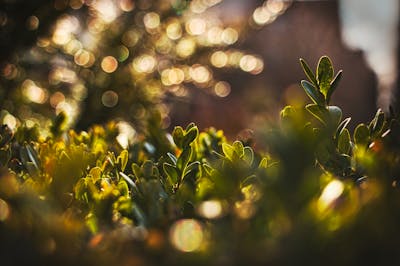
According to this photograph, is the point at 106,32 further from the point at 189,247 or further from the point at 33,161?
the point at 189,247

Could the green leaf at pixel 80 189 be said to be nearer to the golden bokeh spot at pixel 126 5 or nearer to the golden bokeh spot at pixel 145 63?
the golden bokeh spot at pixel 145 63

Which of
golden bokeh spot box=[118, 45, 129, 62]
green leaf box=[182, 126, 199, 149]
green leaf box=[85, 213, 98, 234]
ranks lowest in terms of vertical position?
green leaf box=[85, 213, 98, 234]

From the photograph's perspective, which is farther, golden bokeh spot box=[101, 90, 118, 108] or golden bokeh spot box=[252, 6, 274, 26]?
golden bokeh spot box=[252, 6, 274, 26]

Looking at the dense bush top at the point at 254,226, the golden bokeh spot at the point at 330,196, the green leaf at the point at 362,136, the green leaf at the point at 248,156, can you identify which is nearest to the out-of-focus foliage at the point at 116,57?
the green leaf at the point at 248,156

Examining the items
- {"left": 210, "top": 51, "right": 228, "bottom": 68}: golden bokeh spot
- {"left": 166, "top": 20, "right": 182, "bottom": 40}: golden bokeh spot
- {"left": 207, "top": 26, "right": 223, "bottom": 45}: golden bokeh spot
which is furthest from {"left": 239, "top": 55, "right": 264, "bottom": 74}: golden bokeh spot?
{"left": 166, "top": 20, "right": 182, "bottom": 40}: golden bokeh spot

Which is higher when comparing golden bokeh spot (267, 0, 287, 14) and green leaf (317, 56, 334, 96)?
golden bokeh spot (267, 0, 287, 14)

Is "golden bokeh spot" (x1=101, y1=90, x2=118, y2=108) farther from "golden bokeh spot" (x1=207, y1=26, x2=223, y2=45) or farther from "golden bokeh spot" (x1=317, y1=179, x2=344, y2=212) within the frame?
"golden bokeh spot" (x1=317, y1=179, x2=344, y2=212)

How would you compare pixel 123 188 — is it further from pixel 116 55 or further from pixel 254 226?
pixel 116 55
